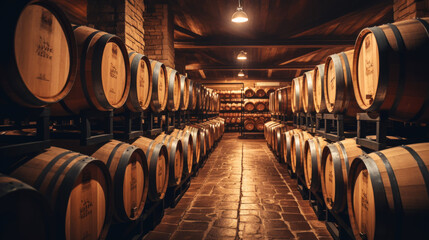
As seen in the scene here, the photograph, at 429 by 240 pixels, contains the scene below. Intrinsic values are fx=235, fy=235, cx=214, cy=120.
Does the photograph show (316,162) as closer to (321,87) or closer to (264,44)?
(321,87)

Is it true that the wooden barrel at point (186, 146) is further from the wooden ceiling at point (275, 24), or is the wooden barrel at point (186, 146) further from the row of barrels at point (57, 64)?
the wooden ceiling at point (275, 24)

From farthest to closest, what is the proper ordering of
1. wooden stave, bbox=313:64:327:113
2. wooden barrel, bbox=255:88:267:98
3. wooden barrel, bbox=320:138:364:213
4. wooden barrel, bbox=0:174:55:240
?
1. wooden barrel, bbox=255:88:267:98
2. wooden stave, bbox=313:64:327:113
3. wooden barrel, bbox=320:138:364:213
4. wooden barrel, bbox=0:174:55:240

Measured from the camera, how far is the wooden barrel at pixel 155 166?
2777 mm

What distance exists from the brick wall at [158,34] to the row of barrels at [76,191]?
3.80m

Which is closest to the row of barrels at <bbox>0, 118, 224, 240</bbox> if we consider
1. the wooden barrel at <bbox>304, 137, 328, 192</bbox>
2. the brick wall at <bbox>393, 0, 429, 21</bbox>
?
the wooden barrel at <bbox>304, 137, 328, 192</bbox>

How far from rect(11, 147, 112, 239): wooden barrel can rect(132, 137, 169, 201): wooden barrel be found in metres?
0.95


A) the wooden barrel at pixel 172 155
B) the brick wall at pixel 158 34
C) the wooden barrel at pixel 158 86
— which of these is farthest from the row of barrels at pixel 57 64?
the brick wall at pixel 158 34

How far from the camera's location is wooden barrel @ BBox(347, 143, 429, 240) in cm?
131

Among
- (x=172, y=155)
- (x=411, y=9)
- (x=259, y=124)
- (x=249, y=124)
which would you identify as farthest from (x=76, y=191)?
(x=259, y=124)

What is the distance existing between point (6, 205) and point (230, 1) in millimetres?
6950

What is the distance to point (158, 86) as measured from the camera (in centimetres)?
344

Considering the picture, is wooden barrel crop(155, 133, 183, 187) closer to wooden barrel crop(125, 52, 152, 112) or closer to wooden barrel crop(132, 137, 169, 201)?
wooden barrel crop(132, 137, 169, 201)

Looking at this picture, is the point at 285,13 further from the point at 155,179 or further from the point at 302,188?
the point at 155,179

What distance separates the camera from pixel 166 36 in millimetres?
6242
